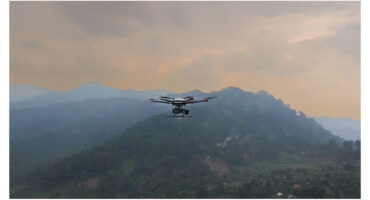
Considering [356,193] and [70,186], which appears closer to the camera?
[356,193]

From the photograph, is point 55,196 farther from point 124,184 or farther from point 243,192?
point 243,192

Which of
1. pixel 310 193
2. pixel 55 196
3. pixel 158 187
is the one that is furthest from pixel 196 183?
pixel 55 196

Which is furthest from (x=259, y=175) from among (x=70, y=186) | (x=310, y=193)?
(x=70, y=186)

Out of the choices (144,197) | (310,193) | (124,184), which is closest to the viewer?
(310,193)

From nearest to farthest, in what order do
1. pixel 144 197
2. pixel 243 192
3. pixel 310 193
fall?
pixel 310 193, pixel 243 192, pixel 144 197

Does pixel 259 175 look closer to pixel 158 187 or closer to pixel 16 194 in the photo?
pixel 158 187

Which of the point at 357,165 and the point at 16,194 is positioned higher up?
the point at 357,165

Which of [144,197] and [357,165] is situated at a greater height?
[357,165]

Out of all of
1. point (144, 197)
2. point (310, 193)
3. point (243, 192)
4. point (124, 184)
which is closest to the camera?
point (310, 193)

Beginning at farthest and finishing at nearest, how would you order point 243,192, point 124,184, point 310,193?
1. point 124,184
2. point 243,192
3. point 310,193
